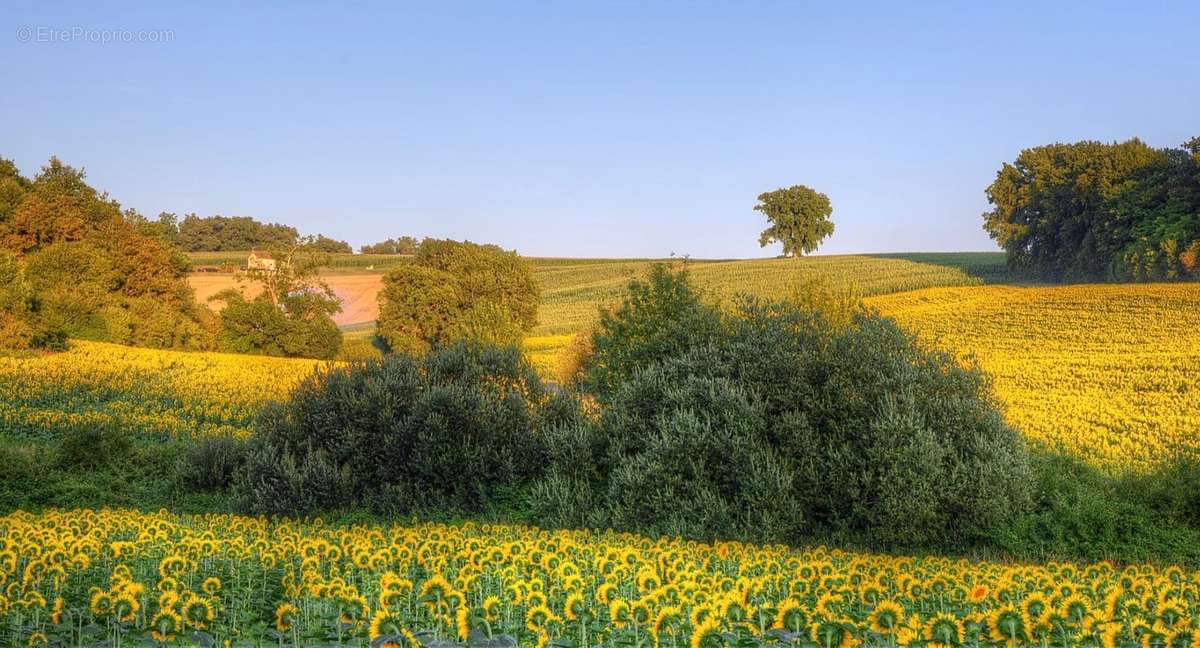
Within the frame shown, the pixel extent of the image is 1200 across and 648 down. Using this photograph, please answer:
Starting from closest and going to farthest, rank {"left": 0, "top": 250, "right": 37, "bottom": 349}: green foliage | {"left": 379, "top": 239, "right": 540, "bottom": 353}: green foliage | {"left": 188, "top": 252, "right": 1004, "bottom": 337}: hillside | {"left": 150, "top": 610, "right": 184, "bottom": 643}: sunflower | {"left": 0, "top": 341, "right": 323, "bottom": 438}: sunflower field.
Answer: {"left": 150, "top": 610, "right": 184, "bottom": 643}: sunflower < {"left": 0, "top": 341, "right": 323, "bottom": 438}: sunflower field < {"left": 0, "top": 250, "right": 37, "bottom": 349}: green foliage < {"left": 379, "top": 239, "right": 540, "bottom": 353}: green foliage < {"left": 188, "top": 252, "right": 1004, "bottom": 337}: hillside

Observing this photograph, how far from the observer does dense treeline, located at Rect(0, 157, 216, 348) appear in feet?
196

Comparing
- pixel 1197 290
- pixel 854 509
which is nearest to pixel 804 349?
pixel 854 509

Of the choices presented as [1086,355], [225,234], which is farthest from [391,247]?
[1086,355]

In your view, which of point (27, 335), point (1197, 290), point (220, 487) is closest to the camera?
point (220, 487)

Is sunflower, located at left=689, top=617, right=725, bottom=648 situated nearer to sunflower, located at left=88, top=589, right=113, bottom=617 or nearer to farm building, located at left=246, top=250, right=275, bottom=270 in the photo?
sunflower, located at left=88, top=589, right=113, bottom=617

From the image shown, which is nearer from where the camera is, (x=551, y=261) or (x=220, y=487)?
(x=220, y=487)

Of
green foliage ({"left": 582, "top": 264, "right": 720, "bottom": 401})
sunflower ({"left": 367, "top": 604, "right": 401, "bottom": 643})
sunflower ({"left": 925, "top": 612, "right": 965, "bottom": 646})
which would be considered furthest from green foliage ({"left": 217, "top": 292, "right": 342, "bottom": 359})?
sunflower ({"left": 925, "top": 612, "right": 965, "bottom": 646})

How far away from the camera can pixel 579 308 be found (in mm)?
100438

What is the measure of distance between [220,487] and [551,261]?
143065 millimetres

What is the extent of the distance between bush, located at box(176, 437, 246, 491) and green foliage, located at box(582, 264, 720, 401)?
36.3 feet

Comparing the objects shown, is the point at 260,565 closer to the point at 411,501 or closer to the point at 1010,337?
the point at 411,501

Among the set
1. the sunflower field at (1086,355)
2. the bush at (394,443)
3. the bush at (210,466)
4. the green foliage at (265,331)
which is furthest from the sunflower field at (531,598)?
the green foliage at (265,331)

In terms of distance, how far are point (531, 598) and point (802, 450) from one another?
16.2m

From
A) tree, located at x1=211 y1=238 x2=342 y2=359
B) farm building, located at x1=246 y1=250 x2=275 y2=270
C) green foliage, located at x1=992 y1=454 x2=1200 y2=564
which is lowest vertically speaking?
green foliage, located at x1=992 y1=454 x2=1200 y2=564
